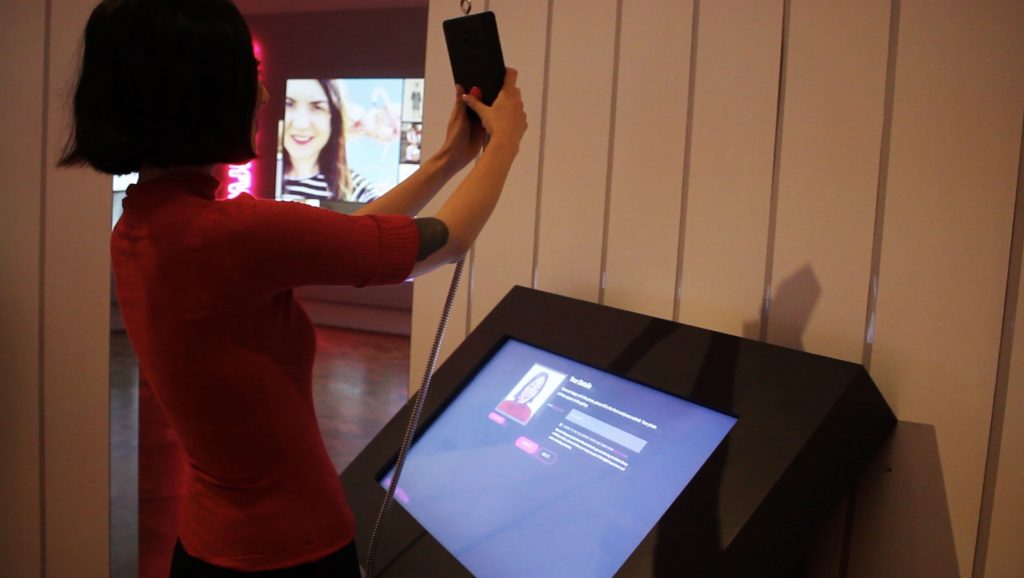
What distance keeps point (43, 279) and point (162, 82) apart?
4.23 feet

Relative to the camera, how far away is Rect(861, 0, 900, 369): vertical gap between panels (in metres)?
1.02

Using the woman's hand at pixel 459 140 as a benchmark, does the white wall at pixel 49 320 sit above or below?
below

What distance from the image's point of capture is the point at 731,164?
118 cm

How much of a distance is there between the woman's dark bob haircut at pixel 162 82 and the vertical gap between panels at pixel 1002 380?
3.05 ft

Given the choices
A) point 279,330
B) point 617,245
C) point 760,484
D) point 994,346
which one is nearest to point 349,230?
point 279,330

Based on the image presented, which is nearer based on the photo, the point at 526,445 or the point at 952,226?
the point at 952,226

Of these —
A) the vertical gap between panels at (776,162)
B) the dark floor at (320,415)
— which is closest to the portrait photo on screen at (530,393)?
the vertical gap between panels at (776,162)

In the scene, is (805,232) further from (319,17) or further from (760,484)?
(319,17)

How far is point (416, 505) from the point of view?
1.17 m

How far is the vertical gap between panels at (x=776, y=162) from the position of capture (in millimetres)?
1129

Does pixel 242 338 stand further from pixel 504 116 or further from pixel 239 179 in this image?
pixel 239 179

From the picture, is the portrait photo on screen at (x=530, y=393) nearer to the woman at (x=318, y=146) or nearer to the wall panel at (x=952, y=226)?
the wall panel at (x=952, y=226)

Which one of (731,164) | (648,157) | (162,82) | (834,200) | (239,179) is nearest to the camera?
(162,82)

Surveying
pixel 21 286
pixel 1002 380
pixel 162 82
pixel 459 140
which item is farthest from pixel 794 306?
pixel 21 286
